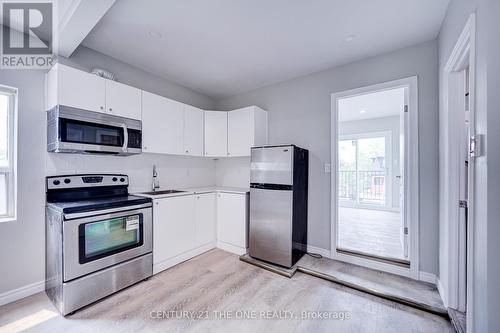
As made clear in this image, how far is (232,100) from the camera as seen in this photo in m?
3.95

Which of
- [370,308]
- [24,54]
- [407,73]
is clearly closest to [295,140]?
[407,73]

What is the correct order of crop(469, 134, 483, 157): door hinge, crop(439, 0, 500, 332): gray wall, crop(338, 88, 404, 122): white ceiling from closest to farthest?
1. crop(439, 0, 500, 332): gray wall
2. crop(469, 134, 483, 157): door hinge
3. crop(338, 88, 404, 122): white ceiling

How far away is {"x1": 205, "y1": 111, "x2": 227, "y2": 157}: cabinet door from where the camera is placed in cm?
345

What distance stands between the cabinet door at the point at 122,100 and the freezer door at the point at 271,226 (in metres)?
1.77

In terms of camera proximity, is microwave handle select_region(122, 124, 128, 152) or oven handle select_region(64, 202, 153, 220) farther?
microwave handle select_region(122, 124, 128, 152)

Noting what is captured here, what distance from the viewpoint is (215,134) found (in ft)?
11.3

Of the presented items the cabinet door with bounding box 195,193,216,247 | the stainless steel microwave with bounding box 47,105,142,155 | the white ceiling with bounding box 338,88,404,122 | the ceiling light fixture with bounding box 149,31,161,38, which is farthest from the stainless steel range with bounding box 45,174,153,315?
the white ceiling with bounding box 338,88,404,122

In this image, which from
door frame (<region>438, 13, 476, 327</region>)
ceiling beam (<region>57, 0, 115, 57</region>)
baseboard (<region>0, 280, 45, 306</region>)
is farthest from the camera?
baseboard (<region>0, 280, 45, 306</region>)

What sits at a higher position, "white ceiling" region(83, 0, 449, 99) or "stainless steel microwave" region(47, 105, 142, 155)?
"white ceiling" region(83, 0, 449, 99)

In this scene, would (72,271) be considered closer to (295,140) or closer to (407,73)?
(295,140)

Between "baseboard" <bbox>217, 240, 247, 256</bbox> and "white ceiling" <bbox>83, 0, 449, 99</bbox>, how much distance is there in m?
2.53

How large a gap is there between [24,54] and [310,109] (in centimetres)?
325

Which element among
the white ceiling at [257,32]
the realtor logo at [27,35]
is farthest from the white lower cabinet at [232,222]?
the realtor logo at [27,35]

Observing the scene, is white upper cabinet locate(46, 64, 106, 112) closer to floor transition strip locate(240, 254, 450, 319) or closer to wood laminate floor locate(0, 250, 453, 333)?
wood laminate floor locate(0, 250, 453, 333)
